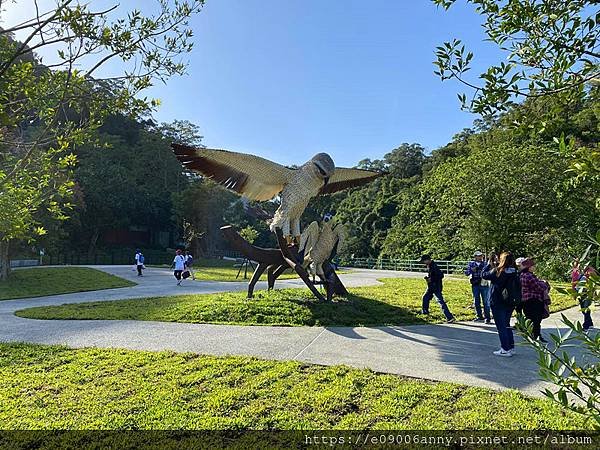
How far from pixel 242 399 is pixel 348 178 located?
8.82 meters

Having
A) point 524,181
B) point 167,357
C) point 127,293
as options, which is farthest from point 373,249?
point 167,357

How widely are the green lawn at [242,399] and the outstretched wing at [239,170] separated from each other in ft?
17.9

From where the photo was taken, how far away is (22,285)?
16062 mm

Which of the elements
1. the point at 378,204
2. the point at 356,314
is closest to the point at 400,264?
the point at 378,204

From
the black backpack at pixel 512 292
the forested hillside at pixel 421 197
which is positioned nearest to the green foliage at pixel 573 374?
the forested hillside at pixel 421 197

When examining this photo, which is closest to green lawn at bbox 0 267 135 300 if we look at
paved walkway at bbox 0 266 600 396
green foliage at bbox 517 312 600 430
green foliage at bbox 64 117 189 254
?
paved walkway at bbox 0 266 600 396

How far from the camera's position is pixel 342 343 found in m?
6.16

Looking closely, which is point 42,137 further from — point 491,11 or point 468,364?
point 468,364

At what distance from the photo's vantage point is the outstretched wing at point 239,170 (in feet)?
31.2

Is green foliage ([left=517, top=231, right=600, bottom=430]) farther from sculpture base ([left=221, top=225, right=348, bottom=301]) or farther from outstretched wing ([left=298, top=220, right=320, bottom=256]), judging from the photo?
outstretched wing ([left=298, top=220, right=320, bottom=256])

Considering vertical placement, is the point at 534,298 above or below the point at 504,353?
above

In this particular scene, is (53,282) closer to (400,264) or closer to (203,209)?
(203,209)

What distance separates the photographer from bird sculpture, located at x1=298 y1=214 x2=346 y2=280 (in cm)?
931

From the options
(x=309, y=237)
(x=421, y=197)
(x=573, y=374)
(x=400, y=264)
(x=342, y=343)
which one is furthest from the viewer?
(x=400, y=264)
